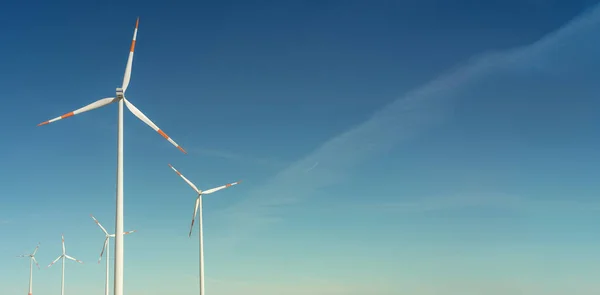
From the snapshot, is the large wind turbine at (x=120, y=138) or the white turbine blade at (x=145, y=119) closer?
the large wind turbine at (x=120, y=138)

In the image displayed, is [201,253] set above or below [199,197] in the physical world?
below

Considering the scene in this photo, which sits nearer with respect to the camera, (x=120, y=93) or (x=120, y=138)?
(x=120, y=138)

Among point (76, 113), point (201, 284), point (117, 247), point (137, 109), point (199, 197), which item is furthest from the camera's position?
point (199, 197)

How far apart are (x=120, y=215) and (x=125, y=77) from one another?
22061mm

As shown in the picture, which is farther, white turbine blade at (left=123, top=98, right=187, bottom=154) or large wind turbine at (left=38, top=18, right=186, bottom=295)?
white turbine blade at (left=123, top=98, right=187, bottom=154)

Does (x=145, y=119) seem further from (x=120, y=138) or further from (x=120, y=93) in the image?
(x=120, y=138)

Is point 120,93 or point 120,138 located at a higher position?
point 120,93

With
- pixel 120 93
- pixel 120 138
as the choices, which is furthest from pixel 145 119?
pixel 120 138

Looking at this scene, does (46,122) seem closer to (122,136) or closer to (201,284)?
(122,136)

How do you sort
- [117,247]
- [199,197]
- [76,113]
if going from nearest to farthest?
[117,247] < [76,113] < [199,197]

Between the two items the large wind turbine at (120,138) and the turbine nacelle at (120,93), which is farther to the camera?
the turbine nacelle at (120,93)

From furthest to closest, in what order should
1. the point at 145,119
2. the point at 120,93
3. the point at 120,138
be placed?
the point at 145,119, the point at 120,93, the point at 120,138

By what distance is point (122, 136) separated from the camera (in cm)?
7006

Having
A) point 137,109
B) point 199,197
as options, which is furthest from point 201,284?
point 137,109
